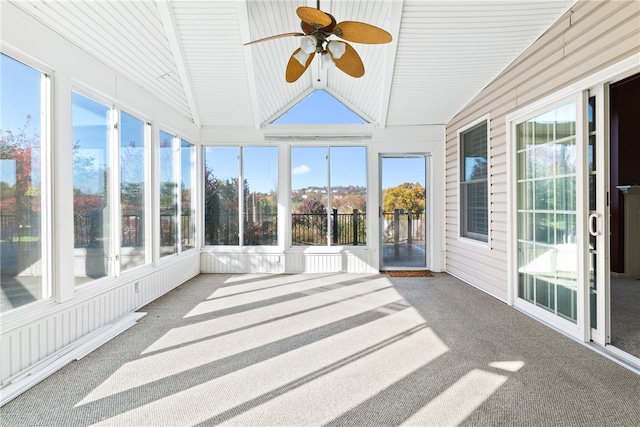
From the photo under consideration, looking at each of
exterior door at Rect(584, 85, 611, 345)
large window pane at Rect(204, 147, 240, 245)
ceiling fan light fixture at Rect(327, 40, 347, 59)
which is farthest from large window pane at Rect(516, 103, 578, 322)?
large window pane at Rect(204, 147, 240, 245)

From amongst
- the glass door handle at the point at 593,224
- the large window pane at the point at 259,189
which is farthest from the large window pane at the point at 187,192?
the glass door handle at the point at 593,224

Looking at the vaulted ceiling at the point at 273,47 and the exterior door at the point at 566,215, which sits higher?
the vaulted ceiling at the point at 273,47

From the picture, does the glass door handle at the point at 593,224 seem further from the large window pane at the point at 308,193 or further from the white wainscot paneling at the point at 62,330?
the white wainscot paneling at the point at 62,330

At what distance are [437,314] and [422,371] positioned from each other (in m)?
1.35

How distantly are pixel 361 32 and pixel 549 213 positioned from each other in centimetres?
253

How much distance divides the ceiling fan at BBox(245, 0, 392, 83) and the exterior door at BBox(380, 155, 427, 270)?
Result: 3.08 m

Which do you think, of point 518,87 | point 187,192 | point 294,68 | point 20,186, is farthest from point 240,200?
point 518,87

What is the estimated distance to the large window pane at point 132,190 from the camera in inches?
141

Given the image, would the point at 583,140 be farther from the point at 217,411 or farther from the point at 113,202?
the point at 113,202

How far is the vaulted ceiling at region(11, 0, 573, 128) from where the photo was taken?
120 inches

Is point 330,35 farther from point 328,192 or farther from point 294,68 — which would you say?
point 328,192

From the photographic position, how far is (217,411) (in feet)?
6.05

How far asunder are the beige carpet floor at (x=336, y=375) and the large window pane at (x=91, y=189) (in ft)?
2.53

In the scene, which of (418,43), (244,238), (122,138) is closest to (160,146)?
(122,138)
